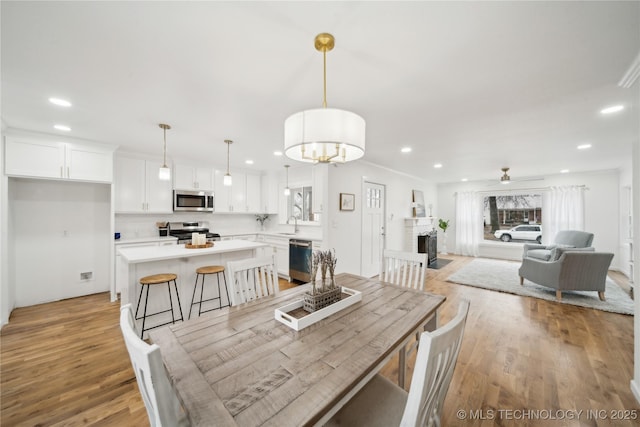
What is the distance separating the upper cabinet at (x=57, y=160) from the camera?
2.96 metres

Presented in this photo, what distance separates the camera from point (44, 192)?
11.5ft

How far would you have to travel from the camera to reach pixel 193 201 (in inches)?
182

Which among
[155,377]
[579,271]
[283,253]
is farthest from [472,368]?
[283,253]

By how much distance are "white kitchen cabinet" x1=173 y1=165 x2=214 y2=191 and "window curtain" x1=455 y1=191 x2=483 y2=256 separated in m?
7.24

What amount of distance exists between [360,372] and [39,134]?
465 cm

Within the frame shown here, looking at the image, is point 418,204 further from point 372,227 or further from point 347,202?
point 347,202

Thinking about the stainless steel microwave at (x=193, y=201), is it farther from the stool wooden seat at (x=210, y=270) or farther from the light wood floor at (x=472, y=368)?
the stool wooden seat at (x=210, y=270)

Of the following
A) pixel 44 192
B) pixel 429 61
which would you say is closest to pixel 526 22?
pixel 429 61

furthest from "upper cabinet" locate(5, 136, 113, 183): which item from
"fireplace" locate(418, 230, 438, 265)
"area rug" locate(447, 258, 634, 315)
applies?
"fireplace" locate(418, 230, 438, 265)

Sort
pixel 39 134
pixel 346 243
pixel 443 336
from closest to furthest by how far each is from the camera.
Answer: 1. pixel 443 336
2. pixel 39 134
3. pixel 346 243

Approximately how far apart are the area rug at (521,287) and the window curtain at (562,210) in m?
1.30

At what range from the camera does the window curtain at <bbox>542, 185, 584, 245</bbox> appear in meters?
5.82

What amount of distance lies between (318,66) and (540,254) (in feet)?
19.3

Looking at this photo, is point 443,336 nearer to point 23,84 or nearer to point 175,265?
point 175,265
